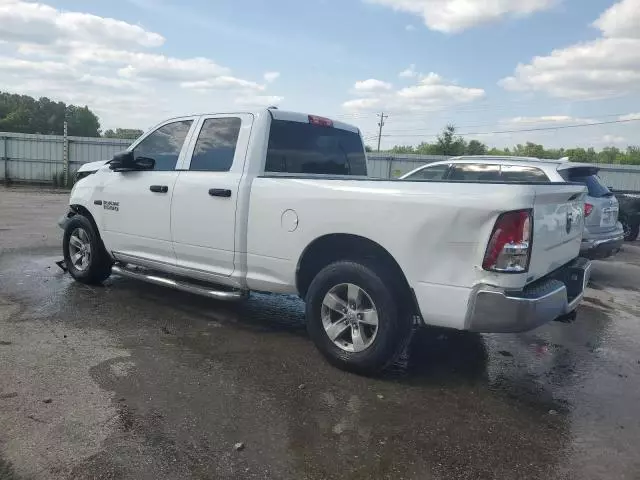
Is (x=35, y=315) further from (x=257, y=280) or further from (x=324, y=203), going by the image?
(x=324, y=203)

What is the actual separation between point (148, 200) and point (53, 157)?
70.8 ft

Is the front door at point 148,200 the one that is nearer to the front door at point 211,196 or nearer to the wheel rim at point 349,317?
the front door at point 211,196

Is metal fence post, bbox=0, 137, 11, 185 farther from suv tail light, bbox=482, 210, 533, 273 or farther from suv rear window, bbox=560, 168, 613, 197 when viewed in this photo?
suv tail light, bbox=482, 210, 533, 273

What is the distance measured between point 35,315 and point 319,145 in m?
3.17

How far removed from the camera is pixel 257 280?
463 cm

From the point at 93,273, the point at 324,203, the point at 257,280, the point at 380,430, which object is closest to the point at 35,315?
the point at 93,273

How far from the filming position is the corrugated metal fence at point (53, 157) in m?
23.8

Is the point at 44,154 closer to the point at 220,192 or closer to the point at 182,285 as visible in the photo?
the point at 182,285

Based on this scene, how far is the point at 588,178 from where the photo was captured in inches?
325

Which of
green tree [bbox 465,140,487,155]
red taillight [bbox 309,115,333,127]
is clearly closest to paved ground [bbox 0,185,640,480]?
red taillight [bbox 309,115,333,127]

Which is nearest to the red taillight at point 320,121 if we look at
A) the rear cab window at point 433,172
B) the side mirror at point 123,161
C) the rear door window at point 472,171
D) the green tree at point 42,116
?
the side mirror at point 123,161

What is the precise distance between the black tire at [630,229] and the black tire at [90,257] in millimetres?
12872

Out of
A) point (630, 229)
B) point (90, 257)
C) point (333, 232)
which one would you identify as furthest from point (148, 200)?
point (630, 229)

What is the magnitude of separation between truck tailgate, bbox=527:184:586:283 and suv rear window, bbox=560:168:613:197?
133 inches
